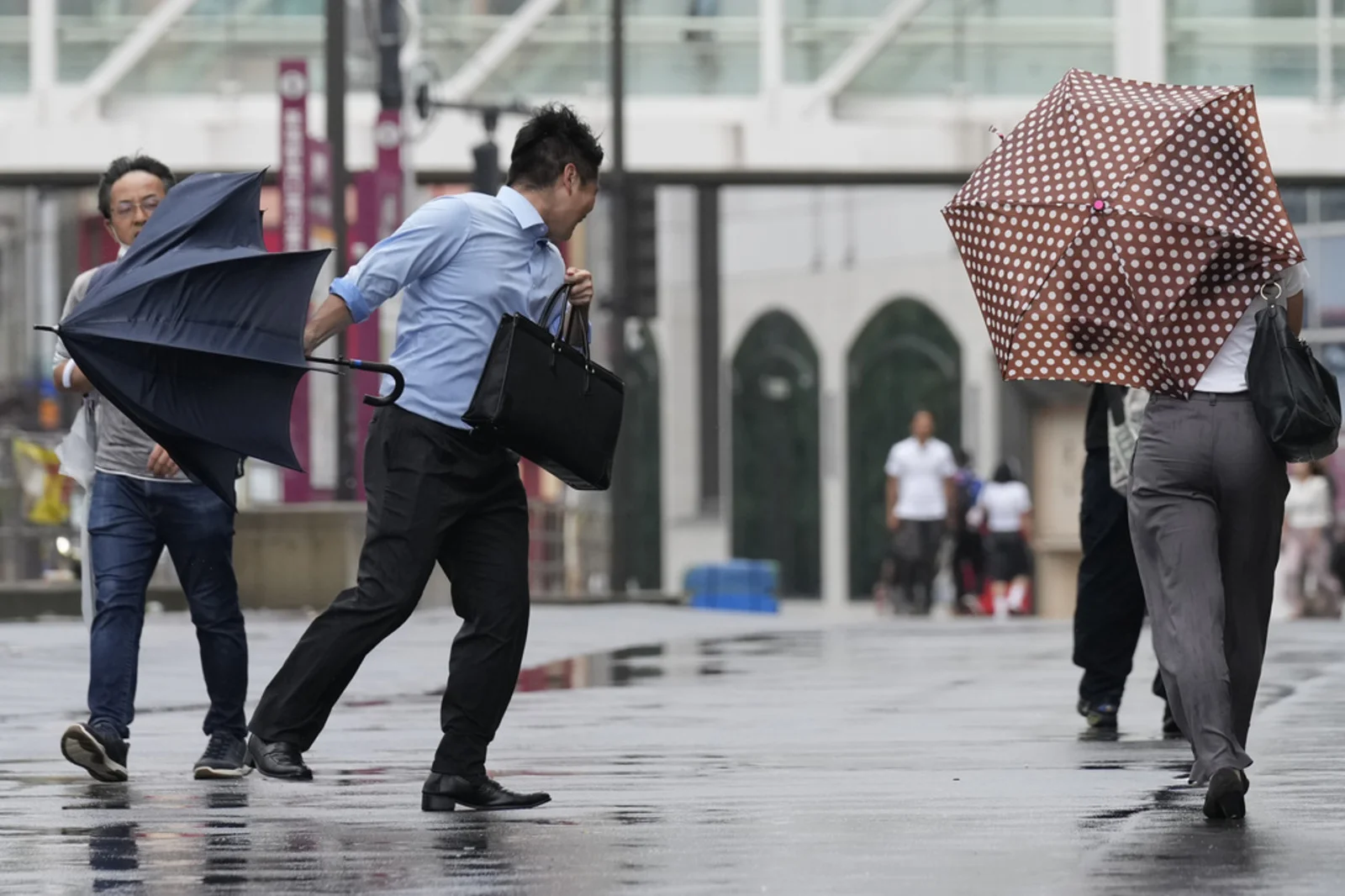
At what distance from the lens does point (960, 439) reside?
155 feet

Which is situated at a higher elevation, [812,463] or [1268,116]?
[1268,116]

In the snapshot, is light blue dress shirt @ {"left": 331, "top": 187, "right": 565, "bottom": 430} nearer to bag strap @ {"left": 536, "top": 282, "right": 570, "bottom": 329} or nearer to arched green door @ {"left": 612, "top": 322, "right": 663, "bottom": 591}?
→ bag strap @ {"left": 536, "top": 282, "right": 570, "bottom": 329}

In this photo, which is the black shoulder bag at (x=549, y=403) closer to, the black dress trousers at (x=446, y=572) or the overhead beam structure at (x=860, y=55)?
the black dress trousers at (x=446, y=572)

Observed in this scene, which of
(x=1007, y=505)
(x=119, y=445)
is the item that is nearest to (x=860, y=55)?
(x=1007, y=505)

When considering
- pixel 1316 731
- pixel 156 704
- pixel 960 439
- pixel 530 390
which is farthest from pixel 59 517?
pixel 960 439

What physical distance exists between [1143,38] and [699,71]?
472 cm

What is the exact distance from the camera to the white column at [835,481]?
49.0 meters

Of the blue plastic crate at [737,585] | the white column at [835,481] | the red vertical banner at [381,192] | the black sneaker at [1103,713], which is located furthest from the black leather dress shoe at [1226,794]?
the white column at [835,481]

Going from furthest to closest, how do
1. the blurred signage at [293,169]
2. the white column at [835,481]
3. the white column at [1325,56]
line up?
the white column at [835,481] < the white column at [1325,56] < the blurred signage at [293,169]

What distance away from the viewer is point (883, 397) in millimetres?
48656

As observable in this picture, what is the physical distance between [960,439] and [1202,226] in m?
39.7

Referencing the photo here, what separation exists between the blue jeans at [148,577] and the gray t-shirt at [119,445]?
1.1 inches

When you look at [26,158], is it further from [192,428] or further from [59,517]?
[192,428]

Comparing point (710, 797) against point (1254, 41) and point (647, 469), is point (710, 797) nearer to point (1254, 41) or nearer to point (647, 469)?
point (1254, 41)
